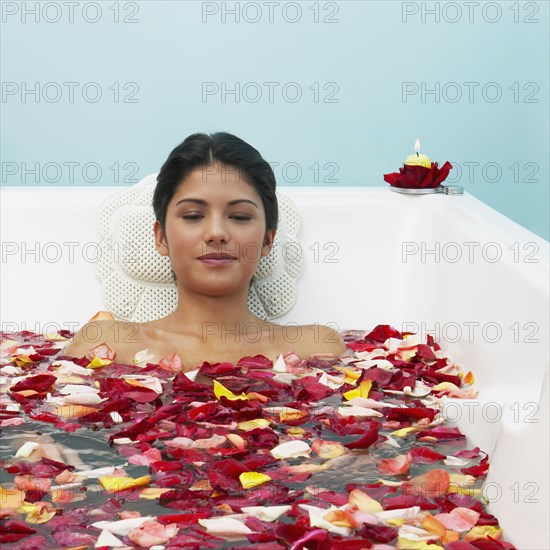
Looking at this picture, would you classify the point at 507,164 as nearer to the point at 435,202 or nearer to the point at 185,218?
the point at 435,202

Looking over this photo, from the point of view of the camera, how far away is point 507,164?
387 centimetres

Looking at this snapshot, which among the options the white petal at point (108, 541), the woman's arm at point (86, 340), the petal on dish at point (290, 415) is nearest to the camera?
the white petal at point (108, 541)

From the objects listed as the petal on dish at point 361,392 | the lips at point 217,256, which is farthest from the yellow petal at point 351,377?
A: the lips at point 217,256

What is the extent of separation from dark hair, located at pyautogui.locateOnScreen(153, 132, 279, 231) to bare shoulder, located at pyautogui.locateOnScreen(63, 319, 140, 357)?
0.23 metres

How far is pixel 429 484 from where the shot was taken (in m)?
1.78

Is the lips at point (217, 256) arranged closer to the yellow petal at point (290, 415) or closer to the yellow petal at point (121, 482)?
the yellow petal at point (290, 415)

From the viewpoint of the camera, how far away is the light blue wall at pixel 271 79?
372 centimetres

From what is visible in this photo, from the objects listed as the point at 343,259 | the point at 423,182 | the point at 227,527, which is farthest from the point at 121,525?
the point at 423,182

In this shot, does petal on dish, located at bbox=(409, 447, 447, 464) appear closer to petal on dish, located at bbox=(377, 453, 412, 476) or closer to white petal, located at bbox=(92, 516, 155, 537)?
petal on dish, located at bbox=(377, 453, 412, 476)

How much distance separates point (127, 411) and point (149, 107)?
1.86 m

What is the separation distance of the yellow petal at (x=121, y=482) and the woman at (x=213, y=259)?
0.62 m

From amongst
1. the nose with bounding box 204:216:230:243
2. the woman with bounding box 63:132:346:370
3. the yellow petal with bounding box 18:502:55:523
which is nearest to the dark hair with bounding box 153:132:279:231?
the woman with bounding box 63:132:346:370

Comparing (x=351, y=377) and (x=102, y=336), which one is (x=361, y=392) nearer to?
(x=351, y=377)

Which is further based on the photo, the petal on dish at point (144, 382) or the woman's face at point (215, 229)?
the woman's face at point (215, 229)
